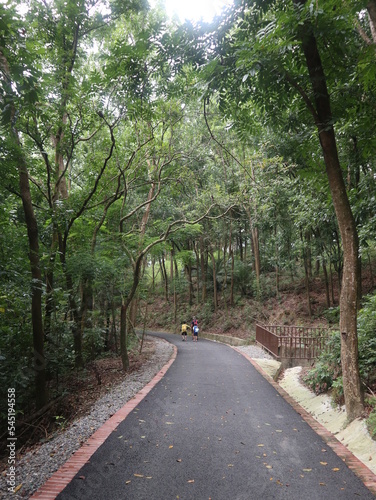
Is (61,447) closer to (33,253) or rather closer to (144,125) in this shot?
(33,253)

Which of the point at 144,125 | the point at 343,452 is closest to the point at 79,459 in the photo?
the point at 343,452

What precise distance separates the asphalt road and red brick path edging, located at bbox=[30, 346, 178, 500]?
0.09m

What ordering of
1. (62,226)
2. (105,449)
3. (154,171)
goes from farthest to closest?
(154,171) → (62,226) → (105,449)

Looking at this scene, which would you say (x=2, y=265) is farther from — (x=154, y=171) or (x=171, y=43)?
(x=154, y=171)

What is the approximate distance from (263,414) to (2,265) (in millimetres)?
5095

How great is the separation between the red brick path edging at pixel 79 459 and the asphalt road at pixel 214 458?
0.30 ft

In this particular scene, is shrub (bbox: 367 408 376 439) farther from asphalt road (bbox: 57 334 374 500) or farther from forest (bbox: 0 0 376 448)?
asphalt road (bbox: 57 334 374 500)

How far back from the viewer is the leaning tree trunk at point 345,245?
16.3ft

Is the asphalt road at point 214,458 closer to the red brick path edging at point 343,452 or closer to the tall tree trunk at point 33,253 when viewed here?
the red brick path edging at point 343,452

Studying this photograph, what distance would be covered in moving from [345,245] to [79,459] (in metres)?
4.85

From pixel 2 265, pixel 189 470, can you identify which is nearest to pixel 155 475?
pixel 189 470

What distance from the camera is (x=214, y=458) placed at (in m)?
4.02

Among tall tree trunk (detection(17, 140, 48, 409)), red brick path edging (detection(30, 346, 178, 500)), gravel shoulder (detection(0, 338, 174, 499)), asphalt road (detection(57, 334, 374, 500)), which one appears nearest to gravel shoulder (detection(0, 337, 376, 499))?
gravel shoulder (detection(0, 338, 174, 499))

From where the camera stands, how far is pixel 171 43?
5254 mm
